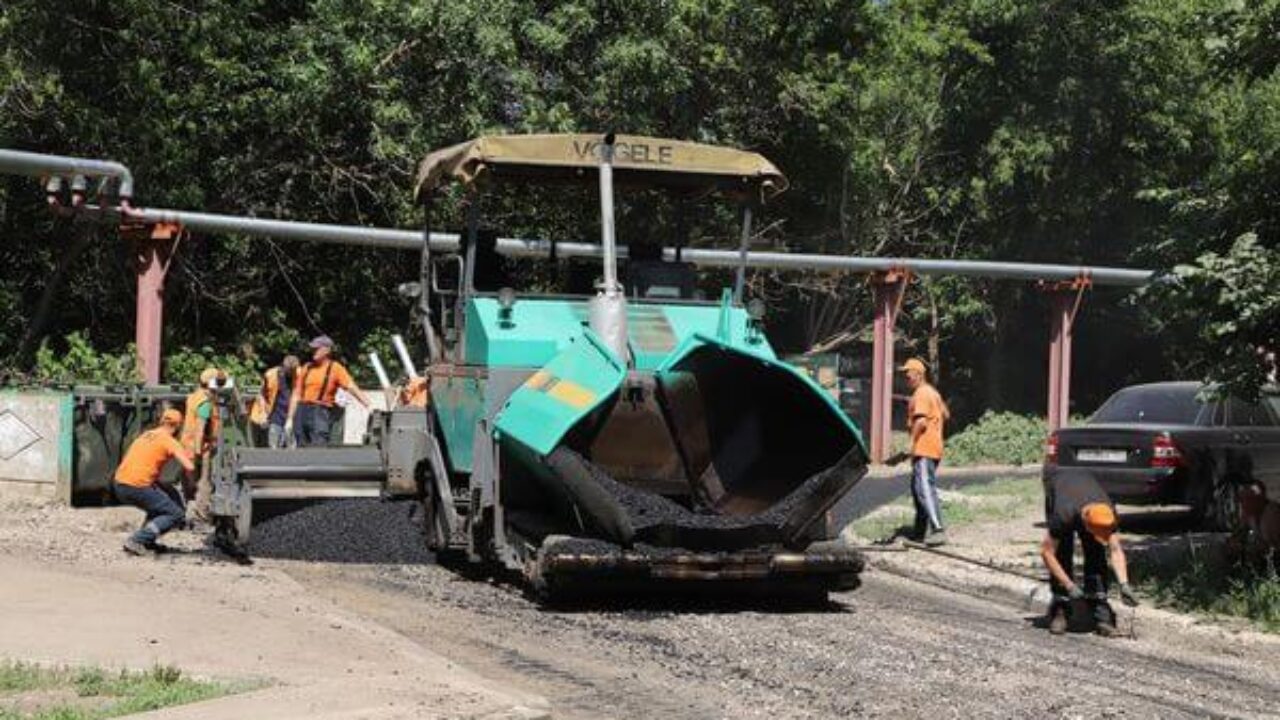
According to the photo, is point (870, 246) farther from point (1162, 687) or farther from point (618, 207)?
point (1162, 687)

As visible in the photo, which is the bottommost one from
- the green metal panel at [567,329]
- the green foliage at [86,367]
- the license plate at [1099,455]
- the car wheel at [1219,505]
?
the car wheel at [1219,505]

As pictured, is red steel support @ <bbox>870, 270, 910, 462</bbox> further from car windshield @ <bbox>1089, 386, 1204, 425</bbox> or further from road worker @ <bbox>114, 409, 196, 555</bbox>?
road worker @ <bbox>114, 409, 196, 555</bbox>

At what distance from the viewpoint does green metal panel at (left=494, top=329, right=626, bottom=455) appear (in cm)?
956

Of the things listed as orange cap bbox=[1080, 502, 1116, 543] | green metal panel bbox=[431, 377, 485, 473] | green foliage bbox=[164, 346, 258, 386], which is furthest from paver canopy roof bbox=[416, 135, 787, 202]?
green foliage bbox=[164, 346, 258, 386]

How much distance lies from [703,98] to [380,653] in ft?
70.5

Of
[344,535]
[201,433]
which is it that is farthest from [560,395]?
[201,433]

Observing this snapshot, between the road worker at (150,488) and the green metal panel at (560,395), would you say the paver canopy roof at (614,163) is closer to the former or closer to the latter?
the green metal panel at (560,395)

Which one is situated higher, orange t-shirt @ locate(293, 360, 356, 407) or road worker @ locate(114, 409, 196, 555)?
orange t-shirt @ locate(293, 360, 356, 407)

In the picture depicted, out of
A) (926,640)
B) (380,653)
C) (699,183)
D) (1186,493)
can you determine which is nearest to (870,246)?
(1186,493)

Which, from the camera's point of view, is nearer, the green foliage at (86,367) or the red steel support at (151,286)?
the green foliage at (86,367)

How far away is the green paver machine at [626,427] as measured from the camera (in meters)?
9.73

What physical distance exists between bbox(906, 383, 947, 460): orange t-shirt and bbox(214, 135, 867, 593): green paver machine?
2.91 metres

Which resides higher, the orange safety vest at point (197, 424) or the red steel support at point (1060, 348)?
the red steel support at point (1060, 348)

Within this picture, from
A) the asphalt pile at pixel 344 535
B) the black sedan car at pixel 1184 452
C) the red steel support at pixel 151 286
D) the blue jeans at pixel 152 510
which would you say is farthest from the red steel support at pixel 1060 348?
the blue jeans at pixel 152 510
